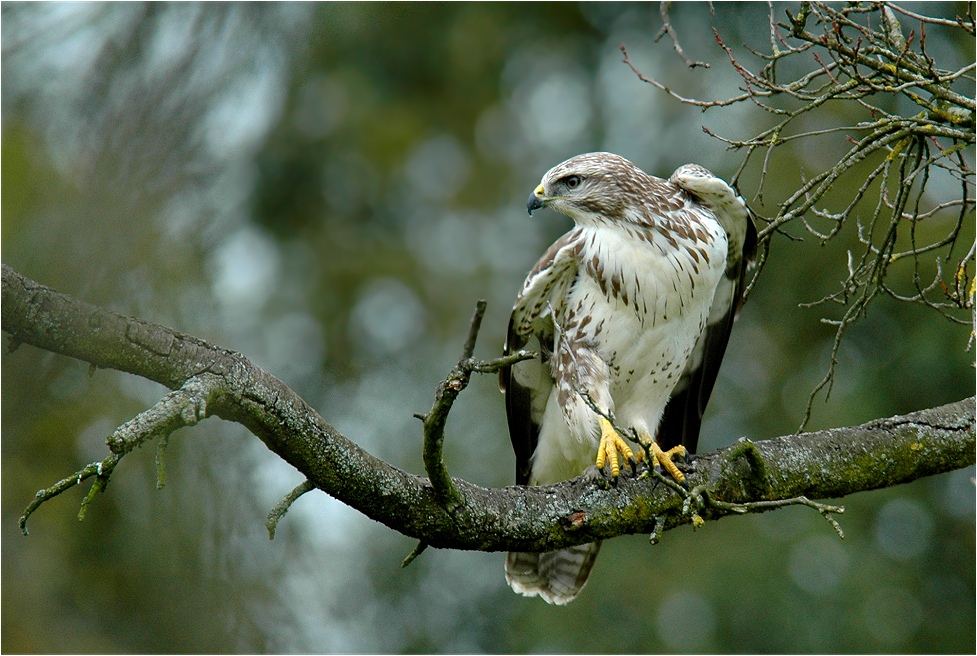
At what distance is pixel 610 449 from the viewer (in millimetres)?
5035

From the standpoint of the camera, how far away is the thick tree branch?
10.3 feet

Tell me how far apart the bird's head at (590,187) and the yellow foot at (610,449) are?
103 centimetres

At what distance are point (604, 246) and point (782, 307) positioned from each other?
18.4 feet

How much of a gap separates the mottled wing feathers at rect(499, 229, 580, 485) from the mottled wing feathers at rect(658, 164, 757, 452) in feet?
2.11

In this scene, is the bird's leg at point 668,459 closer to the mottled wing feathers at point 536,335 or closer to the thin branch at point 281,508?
the mottled wing feathers at point 536,335

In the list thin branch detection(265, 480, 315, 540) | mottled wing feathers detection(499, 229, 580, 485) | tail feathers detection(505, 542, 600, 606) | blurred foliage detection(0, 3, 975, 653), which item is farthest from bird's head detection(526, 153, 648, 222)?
thin branch detection(265, 480, 315, 540)

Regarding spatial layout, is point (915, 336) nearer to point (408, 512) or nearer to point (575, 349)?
point (575, 349)

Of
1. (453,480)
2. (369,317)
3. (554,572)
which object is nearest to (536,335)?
(554,572)

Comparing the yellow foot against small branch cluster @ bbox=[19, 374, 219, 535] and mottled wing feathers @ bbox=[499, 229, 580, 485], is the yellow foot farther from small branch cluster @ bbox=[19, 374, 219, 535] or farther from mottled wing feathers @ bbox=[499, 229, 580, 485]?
small branch cluster @ bbox=[19, 374, 219, 535]

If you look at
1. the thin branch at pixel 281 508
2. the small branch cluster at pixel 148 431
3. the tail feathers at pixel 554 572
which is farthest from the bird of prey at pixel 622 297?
the small branch cluster at pixel 148 431

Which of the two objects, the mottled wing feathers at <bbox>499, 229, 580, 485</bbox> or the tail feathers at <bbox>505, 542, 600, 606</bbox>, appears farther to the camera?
the tail feathers at <bbox>505, 542, 600, 606</bbox>

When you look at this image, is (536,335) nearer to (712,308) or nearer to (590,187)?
(590,187)

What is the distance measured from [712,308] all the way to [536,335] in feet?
3.01

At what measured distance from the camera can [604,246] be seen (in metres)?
5.54
